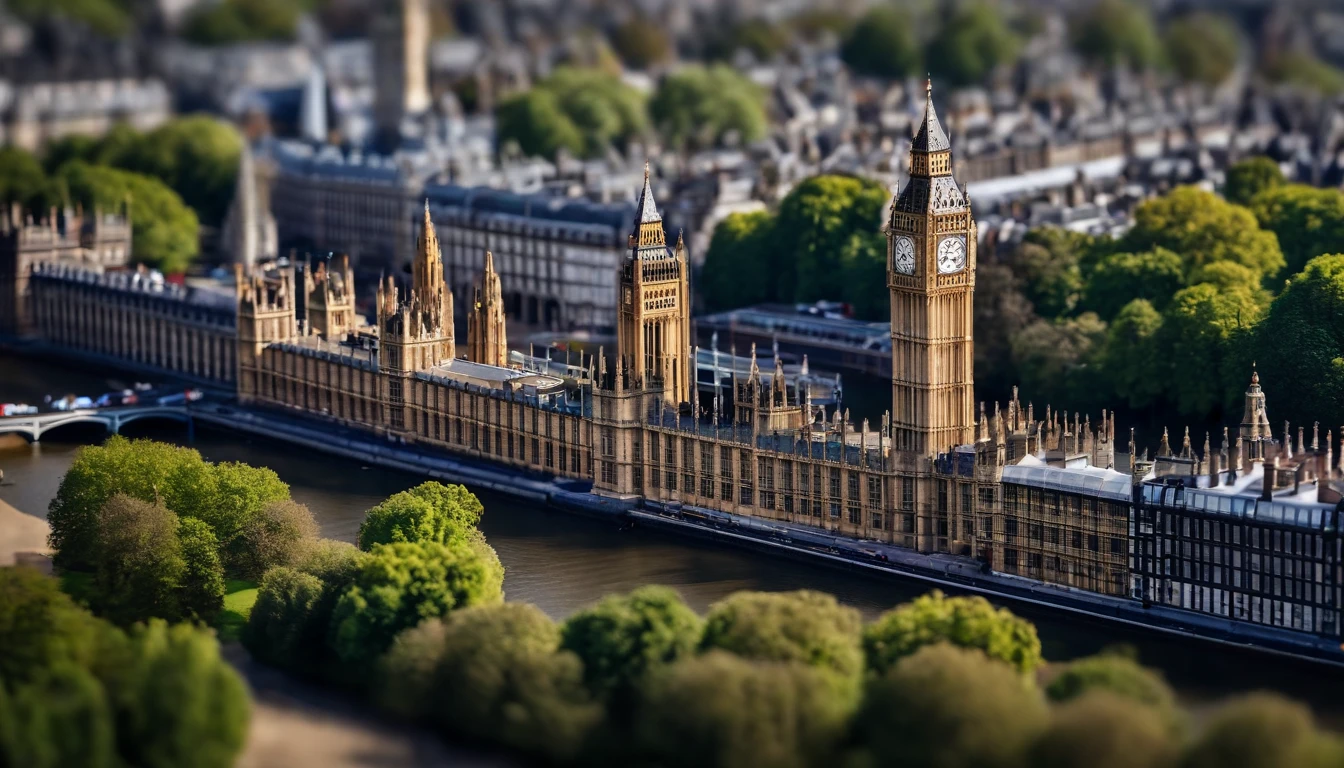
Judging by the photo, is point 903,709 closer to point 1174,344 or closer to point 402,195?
point 1174,344

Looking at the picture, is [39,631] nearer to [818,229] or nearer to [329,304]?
[329,304]

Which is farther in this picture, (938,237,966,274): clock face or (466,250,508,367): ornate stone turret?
(466,250,508,367): ornate stone turret

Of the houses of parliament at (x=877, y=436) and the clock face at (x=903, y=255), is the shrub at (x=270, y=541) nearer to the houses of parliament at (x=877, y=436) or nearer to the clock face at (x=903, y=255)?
the houses of parliament at (x=877, y=436)

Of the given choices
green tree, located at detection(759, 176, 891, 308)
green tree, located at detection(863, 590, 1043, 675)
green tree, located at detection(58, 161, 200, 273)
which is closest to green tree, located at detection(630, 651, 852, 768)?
green tree, located at detection(863, 590, 1043, 675)

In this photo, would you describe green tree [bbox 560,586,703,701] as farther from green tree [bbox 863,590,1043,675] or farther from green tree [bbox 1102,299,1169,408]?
green tree [bbox 1102,299,1169,408]

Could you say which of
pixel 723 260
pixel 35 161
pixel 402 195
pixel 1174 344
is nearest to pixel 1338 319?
pixel 1174 344

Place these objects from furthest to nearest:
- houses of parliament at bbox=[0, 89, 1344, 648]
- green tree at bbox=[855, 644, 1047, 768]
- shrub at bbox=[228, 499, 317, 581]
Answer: shrub at bbox=[228, 499, 317, 581]
houses of parliament at bbox=[0, 89, 1344, 648]
green tree at bbox=[855, 644, 1047, 768]
